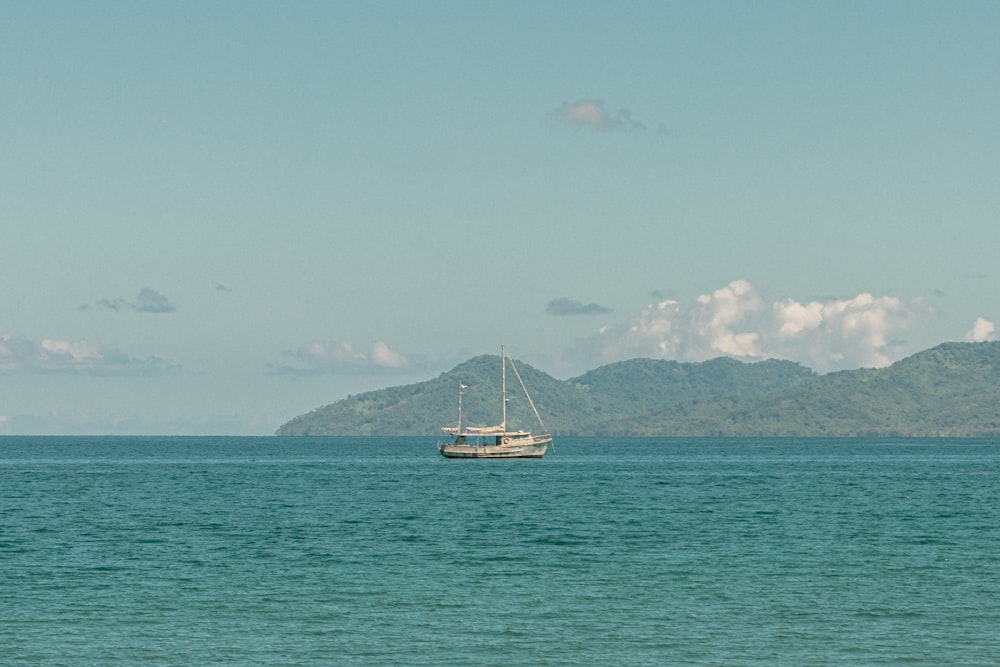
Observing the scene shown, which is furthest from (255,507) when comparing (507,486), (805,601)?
(805,601)

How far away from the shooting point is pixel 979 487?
16812 centimetres

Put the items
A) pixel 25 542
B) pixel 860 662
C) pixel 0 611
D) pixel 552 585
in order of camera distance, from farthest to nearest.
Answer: pixel 25 542
pixel 552 585
pixel 0 611
pixel 860 662

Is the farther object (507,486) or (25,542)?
(507,486)

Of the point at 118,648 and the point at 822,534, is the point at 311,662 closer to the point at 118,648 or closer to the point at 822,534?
the point at 118,648

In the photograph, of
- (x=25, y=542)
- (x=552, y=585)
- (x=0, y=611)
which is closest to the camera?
(x=0, y=611)

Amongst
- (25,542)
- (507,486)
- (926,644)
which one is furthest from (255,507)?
(926,644)

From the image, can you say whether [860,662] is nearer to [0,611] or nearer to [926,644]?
[926,644]

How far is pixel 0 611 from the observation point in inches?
2317

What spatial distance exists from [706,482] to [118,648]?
141 metres

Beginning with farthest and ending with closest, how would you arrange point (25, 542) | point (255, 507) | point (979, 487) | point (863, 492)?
point (979, 487), point (863, 492), point (255, 507), point (25, 542)

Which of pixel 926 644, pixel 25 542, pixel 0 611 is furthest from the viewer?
pixel 25 542

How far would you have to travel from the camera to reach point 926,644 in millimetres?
51812

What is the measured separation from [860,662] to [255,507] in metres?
89.4

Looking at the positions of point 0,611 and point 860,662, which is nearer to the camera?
point 860,662
